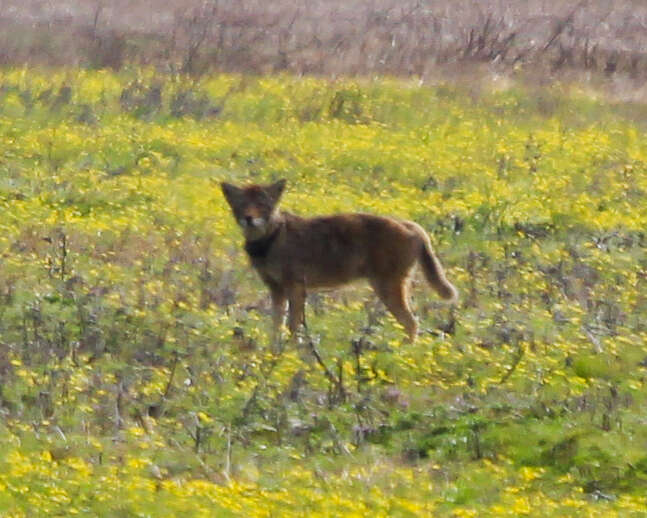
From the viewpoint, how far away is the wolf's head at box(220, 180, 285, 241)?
38.2ft

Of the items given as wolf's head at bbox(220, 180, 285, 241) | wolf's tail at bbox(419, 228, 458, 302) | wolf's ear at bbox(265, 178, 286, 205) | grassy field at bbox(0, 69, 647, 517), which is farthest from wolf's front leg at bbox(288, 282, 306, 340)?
wolf's tail at bbox(419, 228, 458, 302)

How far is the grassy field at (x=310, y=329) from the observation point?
7.78 meters

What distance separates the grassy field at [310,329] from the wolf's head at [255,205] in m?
0.57

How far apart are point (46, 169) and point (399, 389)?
8.33 meters

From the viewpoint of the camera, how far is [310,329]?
445 inches

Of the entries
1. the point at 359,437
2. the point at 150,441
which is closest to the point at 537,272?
the point at 359,437

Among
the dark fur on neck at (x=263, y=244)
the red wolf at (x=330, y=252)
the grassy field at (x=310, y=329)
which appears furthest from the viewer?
the dark fur on neck at (x=263, y=244)

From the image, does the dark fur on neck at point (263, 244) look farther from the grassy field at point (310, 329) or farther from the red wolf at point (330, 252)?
the grassy field at point (310, 329)

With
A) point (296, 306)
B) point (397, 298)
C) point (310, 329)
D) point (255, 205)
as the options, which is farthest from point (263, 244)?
point (397, 298)

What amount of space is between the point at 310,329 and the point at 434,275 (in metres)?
0.98

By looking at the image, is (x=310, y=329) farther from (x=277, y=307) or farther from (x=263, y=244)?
(x=263, y=244)

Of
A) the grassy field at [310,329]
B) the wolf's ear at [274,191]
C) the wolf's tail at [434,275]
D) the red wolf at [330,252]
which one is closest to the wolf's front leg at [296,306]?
the red wolf at [330,252]

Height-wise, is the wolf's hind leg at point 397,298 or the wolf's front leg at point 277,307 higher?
the wolf's hind leg at point 397,298

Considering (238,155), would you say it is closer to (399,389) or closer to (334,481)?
(399,389)
